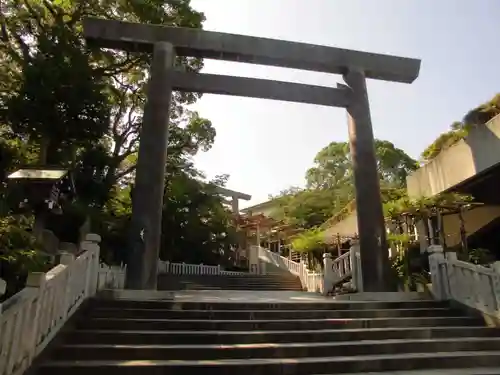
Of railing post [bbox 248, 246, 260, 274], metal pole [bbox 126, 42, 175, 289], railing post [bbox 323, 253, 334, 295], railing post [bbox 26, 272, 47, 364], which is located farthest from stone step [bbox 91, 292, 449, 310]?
railing post [bbox 248, 246, 260, 274]

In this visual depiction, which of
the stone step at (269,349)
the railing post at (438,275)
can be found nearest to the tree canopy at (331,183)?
the railing post at (438,275)

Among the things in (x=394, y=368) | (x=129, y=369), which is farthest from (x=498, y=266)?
(x=129, y=369)

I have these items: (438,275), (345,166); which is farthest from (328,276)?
(345,166)

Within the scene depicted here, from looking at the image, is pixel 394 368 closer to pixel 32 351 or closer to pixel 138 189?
pixel 32 351

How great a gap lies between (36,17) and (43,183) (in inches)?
374

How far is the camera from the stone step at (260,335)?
14.9ft

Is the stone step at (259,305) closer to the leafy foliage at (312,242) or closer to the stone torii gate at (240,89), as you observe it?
the stone torii gate at (240,89)

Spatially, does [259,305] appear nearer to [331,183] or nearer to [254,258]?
[254,258]

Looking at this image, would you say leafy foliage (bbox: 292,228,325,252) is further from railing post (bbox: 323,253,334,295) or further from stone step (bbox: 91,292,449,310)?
stone step (bbox: 91,292,449,310)

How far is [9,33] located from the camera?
12.7 m

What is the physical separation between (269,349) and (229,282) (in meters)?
10.5

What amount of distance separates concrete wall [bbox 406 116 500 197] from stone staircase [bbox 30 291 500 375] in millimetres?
4255

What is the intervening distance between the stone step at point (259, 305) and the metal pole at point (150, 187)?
146 cm

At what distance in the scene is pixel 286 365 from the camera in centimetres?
411
